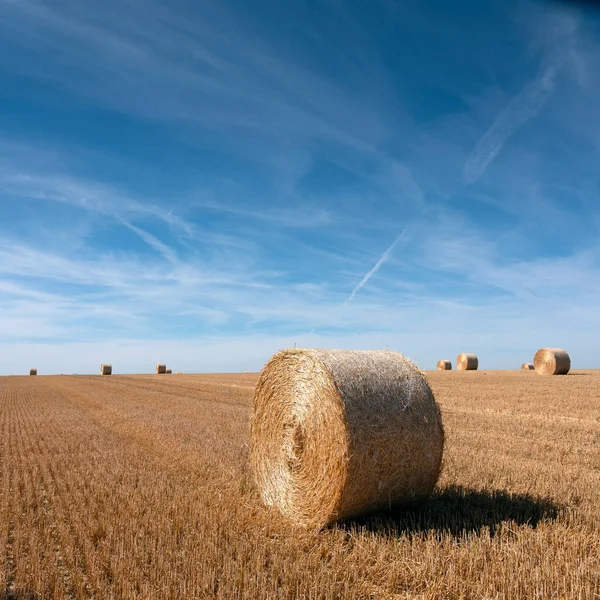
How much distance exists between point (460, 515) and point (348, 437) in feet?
4.80

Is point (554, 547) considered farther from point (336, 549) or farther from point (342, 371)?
point (342, 371)

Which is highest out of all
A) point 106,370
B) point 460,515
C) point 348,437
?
point 348,437

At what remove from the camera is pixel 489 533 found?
510cm

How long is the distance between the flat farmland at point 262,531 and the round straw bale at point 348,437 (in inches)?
11.2

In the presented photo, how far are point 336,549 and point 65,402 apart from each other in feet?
61.1

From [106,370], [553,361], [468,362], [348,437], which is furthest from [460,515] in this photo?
[106,370]

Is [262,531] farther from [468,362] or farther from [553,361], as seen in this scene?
[468,362]

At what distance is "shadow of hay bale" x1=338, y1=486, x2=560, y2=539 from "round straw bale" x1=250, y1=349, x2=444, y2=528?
17 centimetres

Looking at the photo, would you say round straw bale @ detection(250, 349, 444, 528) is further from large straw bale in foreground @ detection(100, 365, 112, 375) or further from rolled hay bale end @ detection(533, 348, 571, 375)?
large straw bale in foreground @ detection(100, 365, 112, 375)

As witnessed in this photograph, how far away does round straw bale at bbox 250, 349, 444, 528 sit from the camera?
18.4 ft

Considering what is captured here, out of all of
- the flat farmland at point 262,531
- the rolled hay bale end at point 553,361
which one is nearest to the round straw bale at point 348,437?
the flat farmland at point 262,531

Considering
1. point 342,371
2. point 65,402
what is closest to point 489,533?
point 342,371

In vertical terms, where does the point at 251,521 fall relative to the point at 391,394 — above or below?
below

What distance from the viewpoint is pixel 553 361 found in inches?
1120
